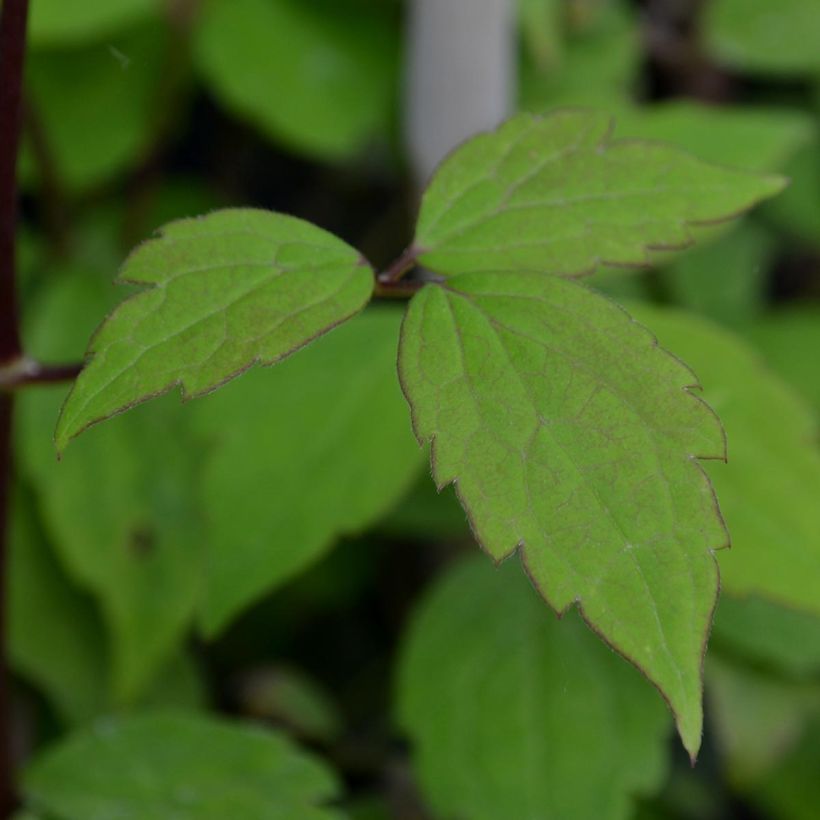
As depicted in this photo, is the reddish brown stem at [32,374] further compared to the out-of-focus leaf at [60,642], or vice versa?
the out-of-focus leaf at [60,642]

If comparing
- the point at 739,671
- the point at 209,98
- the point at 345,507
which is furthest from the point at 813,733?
the point at 209,98

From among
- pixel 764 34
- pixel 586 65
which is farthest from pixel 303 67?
pixel 764 34

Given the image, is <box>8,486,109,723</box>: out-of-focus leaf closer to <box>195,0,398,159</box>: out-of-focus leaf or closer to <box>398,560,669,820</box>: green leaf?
<box>398,560,669,820</box>: green leaf

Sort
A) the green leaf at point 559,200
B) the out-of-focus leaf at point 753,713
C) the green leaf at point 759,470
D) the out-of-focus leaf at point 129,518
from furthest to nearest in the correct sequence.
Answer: the out-of-focus leaf at point 753,713
the out-of-focus leaf at point 129,518
the green leaf at point 759,470
the green leaf at point 559,200

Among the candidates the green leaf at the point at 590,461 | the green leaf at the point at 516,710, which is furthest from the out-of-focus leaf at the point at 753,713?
the green leaf at the point at 590,461

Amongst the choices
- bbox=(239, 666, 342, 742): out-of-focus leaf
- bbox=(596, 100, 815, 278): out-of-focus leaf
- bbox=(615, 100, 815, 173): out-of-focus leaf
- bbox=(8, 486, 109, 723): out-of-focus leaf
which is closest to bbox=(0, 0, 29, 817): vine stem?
bbox=(8, 486, 109, 723): out-of-focus leaf

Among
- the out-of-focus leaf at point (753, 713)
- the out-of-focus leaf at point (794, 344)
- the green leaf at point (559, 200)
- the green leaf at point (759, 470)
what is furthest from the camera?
the out-of-focus leaf at point (794, 344)

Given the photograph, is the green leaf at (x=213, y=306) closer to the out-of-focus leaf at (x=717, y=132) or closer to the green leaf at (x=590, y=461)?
the green leaf at (x=590, y=461)
